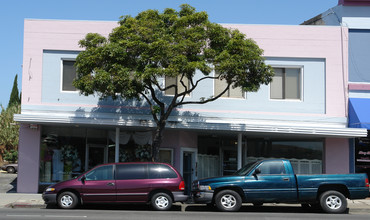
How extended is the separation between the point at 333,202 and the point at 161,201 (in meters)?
5.34

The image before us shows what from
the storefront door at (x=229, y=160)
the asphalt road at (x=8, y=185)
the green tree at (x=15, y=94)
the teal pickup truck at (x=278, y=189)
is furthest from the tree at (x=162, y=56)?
the green tree at (x=15, y=94)

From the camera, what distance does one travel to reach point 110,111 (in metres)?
20.2

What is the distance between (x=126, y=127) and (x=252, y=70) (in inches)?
228

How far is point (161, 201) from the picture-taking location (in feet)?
49.9

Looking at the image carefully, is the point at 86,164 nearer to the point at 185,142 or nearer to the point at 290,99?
the point at 185,142

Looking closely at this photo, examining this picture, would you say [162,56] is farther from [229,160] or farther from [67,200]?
[229,160]

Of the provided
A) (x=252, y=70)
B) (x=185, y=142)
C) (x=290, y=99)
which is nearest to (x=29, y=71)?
(x=185, y=142)

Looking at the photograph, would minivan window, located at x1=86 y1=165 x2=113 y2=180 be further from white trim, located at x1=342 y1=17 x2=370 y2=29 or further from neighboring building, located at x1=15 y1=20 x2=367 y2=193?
white trim, located at x1=342 y1=17 x2=370 y2=29

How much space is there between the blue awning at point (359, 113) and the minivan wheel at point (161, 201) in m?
8.97

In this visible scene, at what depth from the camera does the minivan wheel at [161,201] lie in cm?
1519

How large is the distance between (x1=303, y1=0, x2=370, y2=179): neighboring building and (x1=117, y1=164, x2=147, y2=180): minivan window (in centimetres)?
947

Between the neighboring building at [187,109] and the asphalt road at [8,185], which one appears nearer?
the neighboring building at [187,109]

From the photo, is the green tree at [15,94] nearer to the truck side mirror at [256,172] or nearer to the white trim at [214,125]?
the white trim at [214,125]

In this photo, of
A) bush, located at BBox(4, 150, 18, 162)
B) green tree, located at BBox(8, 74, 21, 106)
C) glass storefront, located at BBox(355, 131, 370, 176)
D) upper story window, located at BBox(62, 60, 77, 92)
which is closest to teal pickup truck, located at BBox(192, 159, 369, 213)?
glass storefront, located at BBox(355, 131, 370, 176)
